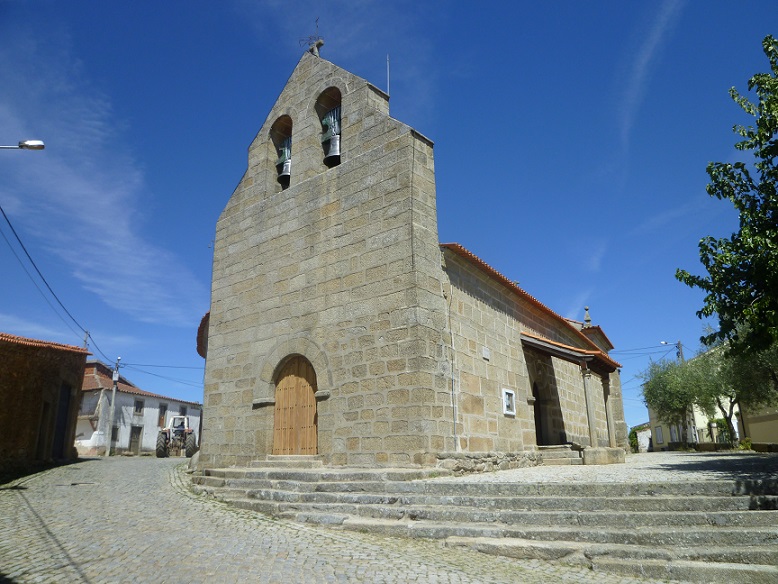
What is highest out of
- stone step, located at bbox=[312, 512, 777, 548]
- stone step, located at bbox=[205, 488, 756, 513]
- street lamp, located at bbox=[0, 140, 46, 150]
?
street lamp, located at bbox=[0, 140, 46, 150]

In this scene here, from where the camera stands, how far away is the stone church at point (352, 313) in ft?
29.3

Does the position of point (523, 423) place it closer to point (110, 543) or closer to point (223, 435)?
point (223, 435)

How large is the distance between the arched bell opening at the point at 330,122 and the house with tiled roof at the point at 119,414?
95.9 feet

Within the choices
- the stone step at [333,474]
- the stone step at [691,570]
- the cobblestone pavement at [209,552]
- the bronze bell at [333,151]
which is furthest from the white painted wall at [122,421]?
the stone step at [691,570]

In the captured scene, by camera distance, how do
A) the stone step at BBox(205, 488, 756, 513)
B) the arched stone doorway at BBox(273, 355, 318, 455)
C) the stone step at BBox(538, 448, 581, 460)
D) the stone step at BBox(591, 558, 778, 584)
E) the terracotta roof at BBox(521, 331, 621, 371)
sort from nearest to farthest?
the stone step at BBox(591, 558, 778, 584)
the stone step at BBox(205, 488, 756, 513)
the arched stone doorway at BBox(273, 355, 318, 455)
the stone step at BBox(538, 448, 581, 460)
the terracotta roof at BBox(521, 331, 621, 371)

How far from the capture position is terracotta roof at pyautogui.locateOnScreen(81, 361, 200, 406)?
35062 millimetres

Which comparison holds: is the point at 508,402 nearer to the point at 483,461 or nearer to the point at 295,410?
the point at 483,461

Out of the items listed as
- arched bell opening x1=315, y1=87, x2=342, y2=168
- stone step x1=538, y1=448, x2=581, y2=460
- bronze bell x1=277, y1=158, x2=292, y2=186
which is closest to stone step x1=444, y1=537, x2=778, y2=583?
stone step x1=538, y1=448, x2=581, y2=460

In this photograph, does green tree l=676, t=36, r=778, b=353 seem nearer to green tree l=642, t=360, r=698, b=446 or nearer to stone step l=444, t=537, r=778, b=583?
stone step l=444, t=537, r=778, b=583

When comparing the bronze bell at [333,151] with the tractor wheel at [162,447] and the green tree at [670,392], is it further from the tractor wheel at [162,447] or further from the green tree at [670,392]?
the green tree at [670,392]

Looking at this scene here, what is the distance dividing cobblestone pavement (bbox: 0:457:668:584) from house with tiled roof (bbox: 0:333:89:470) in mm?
6693

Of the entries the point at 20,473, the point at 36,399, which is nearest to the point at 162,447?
the point at 36,399

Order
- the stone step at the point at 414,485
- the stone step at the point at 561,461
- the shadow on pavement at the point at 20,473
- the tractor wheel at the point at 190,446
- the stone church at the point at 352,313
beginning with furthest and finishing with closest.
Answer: the tractor wheel at the point at 190,446 < the stone step at the point at 561,461 < the shadow on pavement at the point at 20,473 < the stone church at the point at 352,313 < the stone step at the point at 414,485

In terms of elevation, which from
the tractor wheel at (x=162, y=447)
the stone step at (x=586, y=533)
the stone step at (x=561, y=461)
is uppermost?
the tractor wheel at (x=162, y=447)
